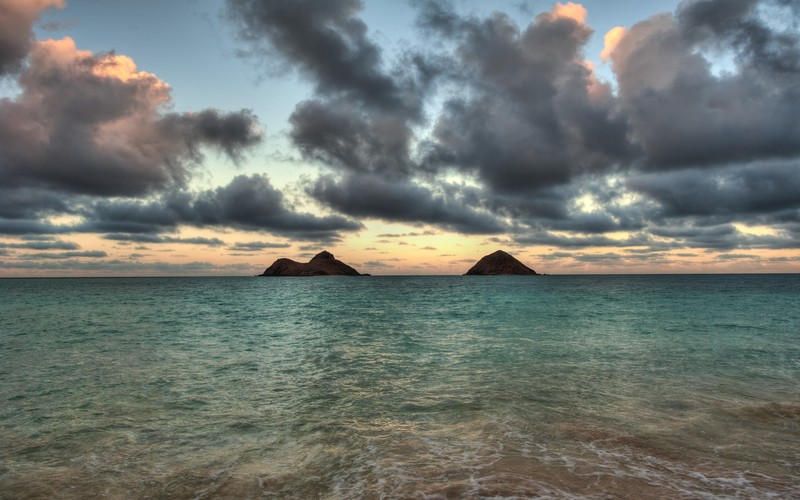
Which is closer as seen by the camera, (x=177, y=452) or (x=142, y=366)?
(x=177, y=452)

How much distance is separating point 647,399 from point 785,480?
245 inches

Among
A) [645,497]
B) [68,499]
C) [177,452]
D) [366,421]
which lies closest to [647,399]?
[645,497]

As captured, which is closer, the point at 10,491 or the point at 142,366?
the point at 10,491

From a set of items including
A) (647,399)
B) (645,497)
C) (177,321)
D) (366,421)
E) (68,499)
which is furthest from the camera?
(177,321)

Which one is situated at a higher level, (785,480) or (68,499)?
(785,480)

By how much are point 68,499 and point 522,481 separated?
856 cm

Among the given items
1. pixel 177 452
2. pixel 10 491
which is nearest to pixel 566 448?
pixel 177 452

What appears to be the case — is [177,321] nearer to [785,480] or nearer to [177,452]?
[177,452]

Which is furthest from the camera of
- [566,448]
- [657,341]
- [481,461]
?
[657,341]

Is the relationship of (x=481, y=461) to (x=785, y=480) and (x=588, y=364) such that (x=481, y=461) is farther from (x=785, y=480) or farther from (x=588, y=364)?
(x=588, y=364)

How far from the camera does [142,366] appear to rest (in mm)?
20969

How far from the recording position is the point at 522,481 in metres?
8.20

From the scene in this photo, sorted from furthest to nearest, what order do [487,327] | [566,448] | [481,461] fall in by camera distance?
[487,327], [566,448], [481,461]

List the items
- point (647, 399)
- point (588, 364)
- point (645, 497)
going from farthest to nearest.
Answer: point (588, 364)
point (647, 399)
point (645, 497)
